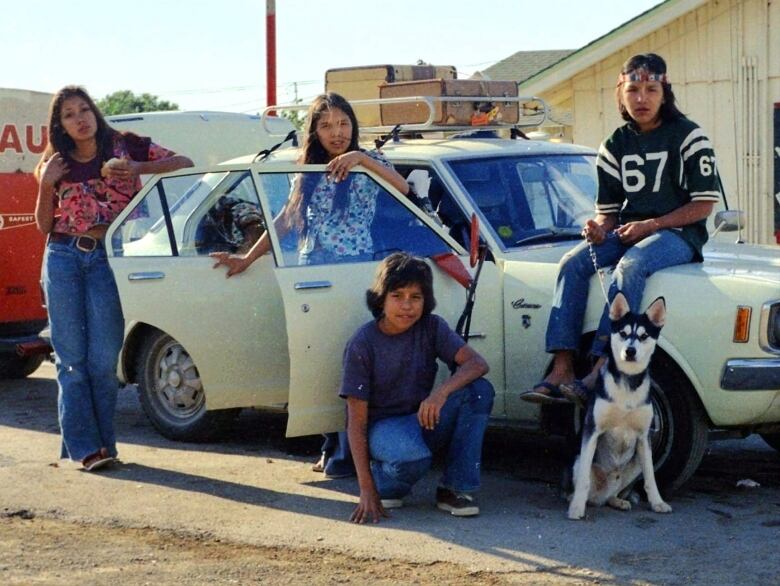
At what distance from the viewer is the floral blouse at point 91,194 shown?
776cm

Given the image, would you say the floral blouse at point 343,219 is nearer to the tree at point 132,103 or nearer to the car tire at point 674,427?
the car tire at point 674,427

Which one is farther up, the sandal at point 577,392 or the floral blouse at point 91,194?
the floral blouse at point 91,194

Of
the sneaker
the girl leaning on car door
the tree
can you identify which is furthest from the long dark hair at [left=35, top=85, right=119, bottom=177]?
the tree

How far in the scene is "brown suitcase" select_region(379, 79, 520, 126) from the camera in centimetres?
904

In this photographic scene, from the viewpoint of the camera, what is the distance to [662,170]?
709cm

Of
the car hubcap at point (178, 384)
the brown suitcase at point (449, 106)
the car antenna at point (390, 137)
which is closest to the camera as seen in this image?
the car hubcap at point (178, 384)

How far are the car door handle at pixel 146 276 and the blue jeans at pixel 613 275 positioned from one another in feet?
7.68

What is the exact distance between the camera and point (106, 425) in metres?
7.89

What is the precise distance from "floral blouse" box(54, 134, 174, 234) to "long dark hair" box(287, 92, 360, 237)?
957mm

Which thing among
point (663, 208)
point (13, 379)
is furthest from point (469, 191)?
point (13, 379)

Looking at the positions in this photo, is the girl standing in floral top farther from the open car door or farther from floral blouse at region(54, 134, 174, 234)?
floral blouse at region(54, 134, 174, 234)

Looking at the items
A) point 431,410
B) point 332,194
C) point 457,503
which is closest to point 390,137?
point 332,194

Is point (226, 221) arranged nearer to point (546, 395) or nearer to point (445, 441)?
point (445, 441)

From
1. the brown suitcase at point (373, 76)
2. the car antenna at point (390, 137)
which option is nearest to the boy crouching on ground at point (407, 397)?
the car antenna at point (390, 137)
